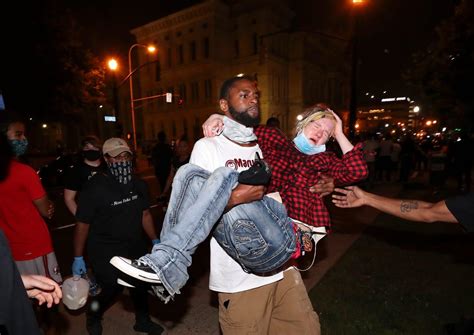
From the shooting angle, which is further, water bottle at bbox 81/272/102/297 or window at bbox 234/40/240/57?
window at bbox 234/40/240/57

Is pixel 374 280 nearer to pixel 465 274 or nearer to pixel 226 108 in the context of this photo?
pixel 465 274

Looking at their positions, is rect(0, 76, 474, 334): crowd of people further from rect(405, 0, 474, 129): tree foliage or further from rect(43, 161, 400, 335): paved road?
rect(405, 0, 474, 129): tree foliage

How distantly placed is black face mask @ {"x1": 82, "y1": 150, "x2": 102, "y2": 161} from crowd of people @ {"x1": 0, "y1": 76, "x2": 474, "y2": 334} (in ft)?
5.10

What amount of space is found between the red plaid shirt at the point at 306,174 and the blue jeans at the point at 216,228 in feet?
1.27

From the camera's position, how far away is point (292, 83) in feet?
160

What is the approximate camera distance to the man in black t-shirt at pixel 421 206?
7.81ft

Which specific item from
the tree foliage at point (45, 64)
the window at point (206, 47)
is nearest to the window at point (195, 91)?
the window at point (206, 47)

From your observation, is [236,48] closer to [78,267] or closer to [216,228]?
[78,267]

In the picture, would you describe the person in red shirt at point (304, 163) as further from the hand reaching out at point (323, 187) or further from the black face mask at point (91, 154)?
the black face mask at point (91, 154)

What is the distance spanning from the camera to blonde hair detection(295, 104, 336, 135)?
2701 millimetres

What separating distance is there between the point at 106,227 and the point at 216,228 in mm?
A: 1684

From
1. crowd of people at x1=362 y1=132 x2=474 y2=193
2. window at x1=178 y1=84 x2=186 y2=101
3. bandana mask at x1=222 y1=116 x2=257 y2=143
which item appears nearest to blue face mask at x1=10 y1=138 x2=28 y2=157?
bandana mask at x1=222 y1=116 x2=257 y2=143

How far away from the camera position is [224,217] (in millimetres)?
2066

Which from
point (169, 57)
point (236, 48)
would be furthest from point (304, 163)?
point (169, 57)
